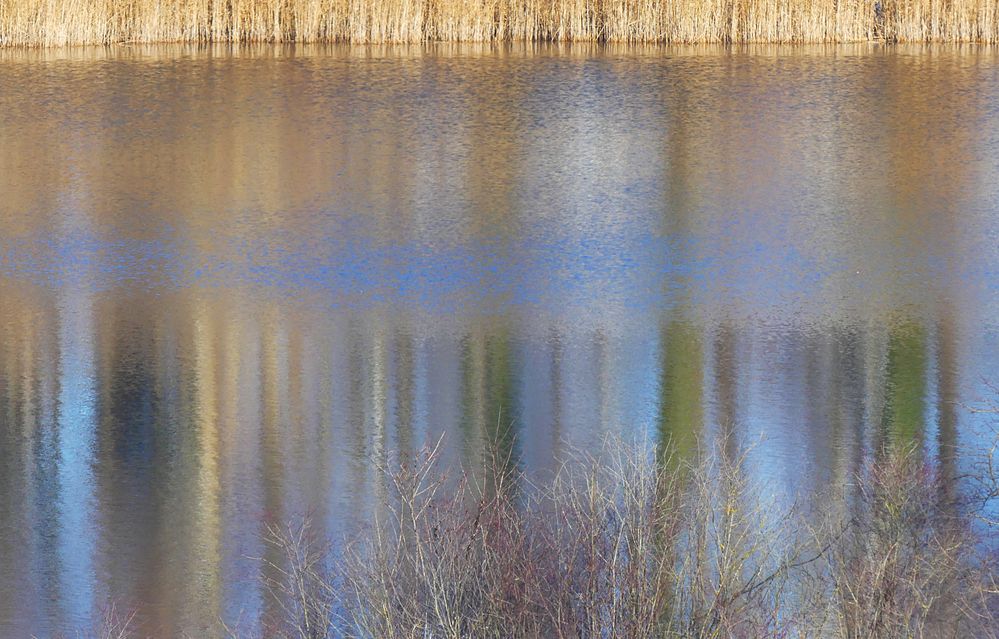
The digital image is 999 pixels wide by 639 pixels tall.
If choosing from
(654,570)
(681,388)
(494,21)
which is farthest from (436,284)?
(494,21)

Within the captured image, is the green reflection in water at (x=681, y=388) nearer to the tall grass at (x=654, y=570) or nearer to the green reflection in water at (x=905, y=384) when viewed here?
the tall grass at (x=654, y=570)

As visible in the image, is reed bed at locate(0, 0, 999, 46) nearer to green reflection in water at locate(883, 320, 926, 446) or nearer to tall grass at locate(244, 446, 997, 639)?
green reflection in water at locate(883, 320, 926, 446)

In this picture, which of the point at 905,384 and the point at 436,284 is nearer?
the point at 905,384

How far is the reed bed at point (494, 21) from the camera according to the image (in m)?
22.7

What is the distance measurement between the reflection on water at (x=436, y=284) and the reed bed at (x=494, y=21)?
162cm

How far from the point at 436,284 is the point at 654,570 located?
20.2ft

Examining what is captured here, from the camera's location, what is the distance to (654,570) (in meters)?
7.12

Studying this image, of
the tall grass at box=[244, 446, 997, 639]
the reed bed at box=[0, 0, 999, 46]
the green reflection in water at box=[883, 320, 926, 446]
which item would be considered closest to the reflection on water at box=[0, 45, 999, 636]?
the green reflection in water at box=[883, 320, 926, 446]

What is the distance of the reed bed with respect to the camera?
22.7 metres

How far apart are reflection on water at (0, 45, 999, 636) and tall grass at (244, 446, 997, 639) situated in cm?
68

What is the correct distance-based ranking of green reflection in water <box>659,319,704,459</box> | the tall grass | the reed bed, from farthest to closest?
1. the reed bed
2. green reflection in water <box>659,319,704,459</box>
3. the tall grass

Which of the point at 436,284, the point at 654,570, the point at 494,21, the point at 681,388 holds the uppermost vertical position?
the point at 494,21

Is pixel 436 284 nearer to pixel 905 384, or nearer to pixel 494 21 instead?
pixel 905 384

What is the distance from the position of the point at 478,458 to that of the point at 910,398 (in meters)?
3.05
